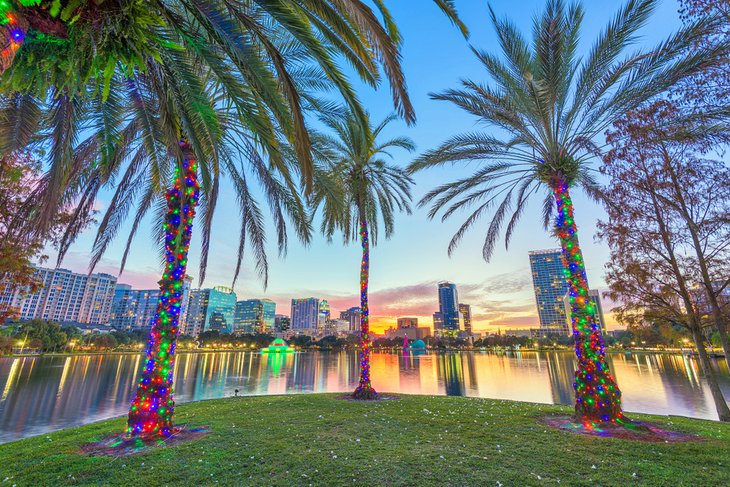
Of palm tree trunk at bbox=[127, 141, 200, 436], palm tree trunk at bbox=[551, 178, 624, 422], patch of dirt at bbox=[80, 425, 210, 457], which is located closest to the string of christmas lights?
palm tree trunk at bbox=[127, 141, 200, 436]

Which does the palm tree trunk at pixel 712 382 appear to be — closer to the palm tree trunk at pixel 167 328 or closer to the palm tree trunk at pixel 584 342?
the palm tree trunk at pixel 584 342

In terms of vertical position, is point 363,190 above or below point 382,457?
above

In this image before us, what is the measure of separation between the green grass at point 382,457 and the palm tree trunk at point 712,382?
13.8 feet

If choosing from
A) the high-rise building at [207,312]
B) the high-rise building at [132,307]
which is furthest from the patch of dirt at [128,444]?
the high-rise building at [207,312]

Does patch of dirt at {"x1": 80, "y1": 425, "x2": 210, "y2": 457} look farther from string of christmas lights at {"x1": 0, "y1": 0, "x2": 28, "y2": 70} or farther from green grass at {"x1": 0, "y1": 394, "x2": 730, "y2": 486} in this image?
string of christmas lights at {"x1": 0, "y1": 0, "x2": 28, "y2": 70}

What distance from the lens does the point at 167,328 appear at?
6.89m

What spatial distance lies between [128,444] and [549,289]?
389 feet

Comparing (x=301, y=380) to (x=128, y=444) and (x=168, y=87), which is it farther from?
(x=168, y=87)

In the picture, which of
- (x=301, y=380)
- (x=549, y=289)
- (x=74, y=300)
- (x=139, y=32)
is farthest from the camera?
(x=74, y=300)

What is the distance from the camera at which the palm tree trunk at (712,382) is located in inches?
380

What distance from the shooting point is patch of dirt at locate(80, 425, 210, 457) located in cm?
546

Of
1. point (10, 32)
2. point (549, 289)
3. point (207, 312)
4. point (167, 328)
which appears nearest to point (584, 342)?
point (167, 328)

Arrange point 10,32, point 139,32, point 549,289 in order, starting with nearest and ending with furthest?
1. point 10,32
2. point 139,32
3. point 549,289

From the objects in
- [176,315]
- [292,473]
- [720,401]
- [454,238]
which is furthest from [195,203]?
[720,401]
